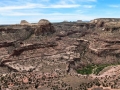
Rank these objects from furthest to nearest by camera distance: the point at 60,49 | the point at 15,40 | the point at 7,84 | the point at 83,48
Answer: the point at 15,40 < the point at 83,48 < the point at 60,49 < the point at 7,84

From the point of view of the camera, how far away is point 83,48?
93062 millimetres

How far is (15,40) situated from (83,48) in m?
25.9

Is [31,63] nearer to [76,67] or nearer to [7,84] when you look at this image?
[76,67]

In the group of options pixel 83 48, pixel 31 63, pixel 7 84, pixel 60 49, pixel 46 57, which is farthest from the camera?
pixel 83 48

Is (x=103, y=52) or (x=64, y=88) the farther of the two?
(x=103, y=52)

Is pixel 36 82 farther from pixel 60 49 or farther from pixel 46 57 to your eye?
pixel 60 49

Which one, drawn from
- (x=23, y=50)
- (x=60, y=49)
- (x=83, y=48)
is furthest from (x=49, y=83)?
(x=83, y=48)

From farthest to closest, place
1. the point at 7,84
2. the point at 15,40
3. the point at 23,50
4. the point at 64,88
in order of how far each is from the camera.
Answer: the point at 15,40
the point at 23,50
the point at 7,84
the point at 64,88

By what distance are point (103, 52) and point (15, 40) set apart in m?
34.1

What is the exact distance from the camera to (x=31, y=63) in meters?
65.9

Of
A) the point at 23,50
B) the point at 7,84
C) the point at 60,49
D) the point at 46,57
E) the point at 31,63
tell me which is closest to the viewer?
the point at 7,84

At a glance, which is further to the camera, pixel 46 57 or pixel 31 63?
pixel 46 57

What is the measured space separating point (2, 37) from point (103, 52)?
40.2m

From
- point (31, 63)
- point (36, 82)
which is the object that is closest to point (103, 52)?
point (31, 63)
